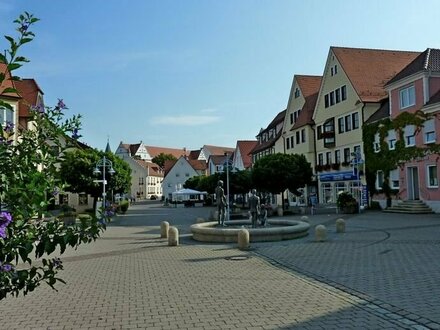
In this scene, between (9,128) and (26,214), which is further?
(9,128)

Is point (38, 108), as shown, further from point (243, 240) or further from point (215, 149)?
point (215, 149)

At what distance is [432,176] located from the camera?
104 feet

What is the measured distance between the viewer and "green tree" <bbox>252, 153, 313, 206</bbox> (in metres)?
37.1

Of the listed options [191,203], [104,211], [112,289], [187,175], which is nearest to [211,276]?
[112,289]

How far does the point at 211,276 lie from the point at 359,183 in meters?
32.5

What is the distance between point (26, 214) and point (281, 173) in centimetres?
3394

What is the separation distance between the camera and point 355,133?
136 feet

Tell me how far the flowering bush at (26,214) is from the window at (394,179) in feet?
114

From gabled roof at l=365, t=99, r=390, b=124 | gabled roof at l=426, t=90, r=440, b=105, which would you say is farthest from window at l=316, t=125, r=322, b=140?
gabled roof at l=426, t=90, r=440, b=105

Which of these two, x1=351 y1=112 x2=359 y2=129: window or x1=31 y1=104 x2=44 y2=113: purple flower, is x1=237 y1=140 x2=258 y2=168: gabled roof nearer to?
x1=351 y1=112 x2=359 y2=129: window

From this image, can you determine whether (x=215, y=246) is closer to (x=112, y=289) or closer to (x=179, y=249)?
(x=179, y=249)

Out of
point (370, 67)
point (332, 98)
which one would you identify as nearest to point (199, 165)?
point (332, 98)

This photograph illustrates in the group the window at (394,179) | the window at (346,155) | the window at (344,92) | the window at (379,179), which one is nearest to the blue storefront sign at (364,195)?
the window at (379,179)

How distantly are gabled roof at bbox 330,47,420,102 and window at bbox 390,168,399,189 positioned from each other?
7.34 meters
